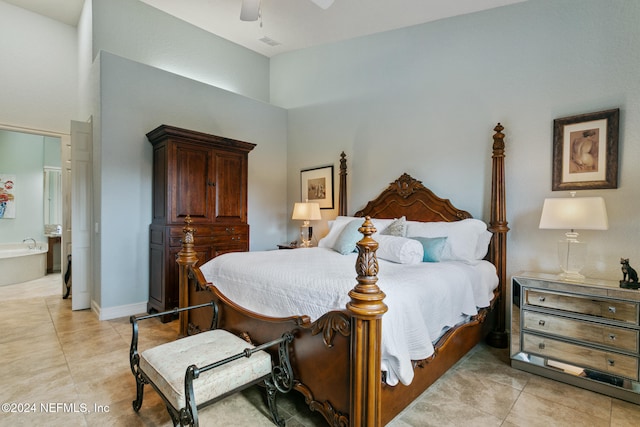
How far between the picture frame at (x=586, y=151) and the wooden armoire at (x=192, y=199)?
3459mm

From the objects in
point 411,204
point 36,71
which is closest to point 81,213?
point 36,71

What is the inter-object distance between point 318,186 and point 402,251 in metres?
2.50

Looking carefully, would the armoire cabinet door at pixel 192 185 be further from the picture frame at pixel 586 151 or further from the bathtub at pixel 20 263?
the bathtub at pixel 20 263

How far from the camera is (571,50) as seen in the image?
2639mm

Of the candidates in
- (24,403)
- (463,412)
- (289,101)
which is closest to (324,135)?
(289,101)

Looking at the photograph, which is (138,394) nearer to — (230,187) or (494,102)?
(230,187)

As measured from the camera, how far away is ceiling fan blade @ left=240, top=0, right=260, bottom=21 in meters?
2.75

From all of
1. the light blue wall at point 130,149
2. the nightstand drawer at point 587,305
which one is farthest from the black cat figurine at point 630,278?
the light blue wall at point 130,149

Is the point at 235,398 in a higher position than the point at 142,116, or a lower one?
lower

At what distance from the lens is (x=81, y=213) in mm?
3797

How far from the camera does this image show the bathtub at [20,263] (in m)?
5.02

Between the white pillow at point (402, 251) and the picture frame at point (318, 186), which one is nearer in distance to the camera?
the white pillow at point (402, 251)

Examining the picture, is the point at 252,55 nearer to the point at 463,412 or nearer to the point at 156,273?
the point at 156,273

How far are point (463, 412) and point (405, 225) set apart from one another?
173 centimetres
